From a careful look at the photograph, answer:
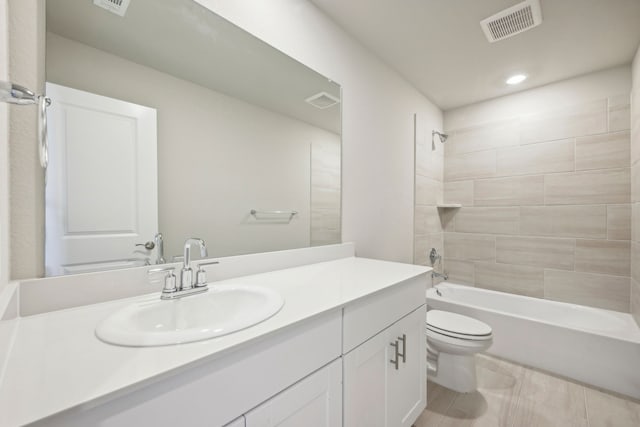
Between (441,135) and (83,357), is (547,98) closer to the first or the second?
(441,135)

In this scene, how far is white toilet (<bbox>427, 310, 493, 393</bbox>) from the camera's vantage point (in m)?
1.64

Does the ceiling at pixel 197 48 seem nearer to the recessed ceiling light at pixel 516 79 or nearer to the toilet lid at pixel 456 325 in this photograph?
the toilet lid at pixel 456 325

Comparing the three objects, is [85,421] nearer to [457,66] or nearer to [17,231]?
[17,231]

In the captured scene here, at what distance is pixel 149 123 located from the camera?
3.26ft

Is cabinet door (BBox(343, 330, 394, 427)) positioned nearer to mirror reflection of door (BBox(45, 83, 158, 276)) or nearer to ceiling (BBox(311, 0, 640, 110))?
mirror reflection of door (BBox(45, 83, 158, 276))

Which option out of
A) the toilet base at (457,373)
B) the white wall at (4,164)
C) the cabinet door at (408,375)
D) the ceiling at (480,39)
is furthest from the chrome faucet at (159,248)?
the toilet base at (457,373)

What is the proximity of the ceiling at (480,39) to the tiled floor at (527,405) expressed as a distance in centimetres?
233

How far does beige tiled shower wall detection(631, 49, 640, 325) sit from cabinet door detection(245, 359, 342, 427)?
7.69 ft

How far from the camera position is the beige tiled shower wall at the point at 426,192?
2562mm

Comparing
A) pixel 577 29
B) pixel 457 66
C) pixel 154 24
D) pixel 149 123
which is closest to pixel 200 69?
pixel 154 24

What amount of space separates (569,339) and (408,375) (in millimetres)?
1433

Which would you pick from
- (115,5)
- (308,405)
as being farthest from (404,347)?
(115,5)

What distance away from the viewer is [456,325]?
181cm

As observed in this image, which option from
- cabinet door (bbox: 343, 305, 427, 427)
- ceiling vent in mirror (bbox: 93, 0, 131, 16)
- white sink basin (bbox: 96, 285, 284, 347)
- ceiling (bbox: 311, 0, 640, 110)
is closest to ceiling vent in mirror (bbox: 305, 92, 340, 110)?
ceiling (bbox: 311, 0, 640, 110)
